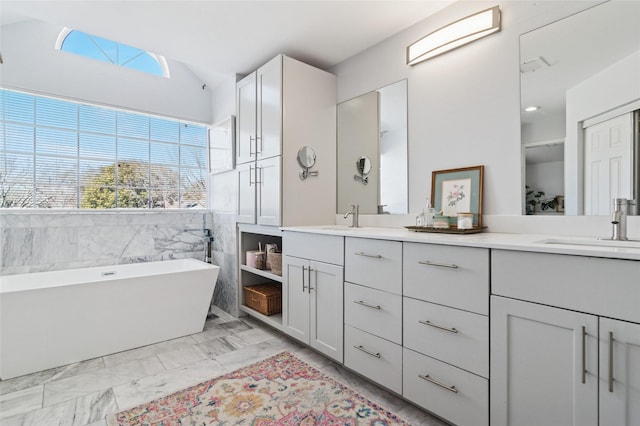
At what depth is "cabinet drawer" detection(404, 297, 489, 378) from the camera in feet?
4.60

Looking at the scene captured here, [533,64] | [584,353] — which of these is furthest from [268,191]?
[584,353]

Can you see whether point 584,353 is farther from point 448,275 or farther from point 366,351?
point 366,351

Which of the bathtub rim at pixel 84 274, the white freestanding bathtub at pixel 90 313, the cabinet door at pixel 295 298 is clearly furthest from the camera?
the bathtub rim at pixel 84 274

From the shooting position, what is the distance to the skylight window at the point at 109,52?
10.1 feet

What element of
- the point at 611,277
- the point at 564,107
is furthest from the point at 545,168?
the point at 611,277

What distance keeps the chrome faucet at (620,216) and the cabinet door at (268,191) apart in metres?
2.12

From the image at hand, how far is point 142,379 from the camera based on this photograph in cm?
209

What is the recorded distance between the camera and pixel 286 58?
105 inches

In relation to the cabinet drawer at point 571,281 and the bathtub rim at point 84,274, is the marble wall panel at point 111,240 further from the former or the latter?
the cabinet drawer at point 571,281

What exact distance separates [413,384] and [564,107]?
66.9 inches

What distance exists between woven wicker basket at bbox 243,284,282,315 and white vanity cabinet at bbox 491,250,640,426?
77.2 inches

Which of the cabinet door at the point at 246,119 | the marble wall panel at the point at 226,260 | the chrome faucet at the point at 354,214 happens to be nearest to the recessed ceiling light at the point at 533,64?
the chrome faucet at the point at 354,214

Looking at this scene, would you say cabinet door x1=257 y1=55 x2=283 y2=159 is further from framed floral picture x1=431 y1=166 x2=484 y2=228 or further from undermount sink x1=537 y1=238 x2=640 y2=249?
undermount sink x1=537 y1=238 x2=640 y2=249

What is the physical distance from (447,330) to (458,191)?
0.97 meters
